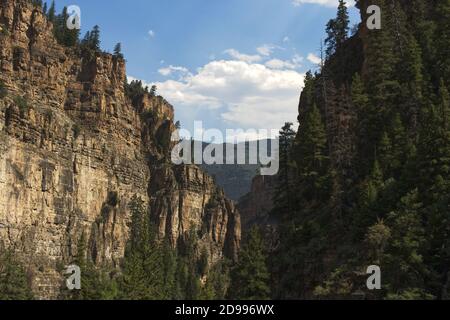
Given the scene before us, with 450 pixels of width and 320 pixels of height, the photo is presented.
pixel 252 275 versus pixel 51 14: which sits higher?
pixel 51 14

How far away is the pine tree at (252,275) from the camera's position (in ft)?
155

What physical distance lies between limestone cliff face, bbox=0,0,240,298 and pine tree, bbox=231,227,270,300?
223 feet

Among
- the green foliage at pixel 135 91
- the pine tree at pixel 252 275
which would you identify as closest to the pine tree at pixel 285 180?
the pine tree at pixel 252 275

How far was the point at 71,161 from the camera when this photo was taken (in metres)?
126

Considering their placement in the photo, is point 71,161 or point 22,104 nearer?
point 22,104

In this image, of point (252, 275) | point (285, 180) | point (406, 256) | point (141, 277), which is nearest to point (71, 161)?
point (141, 277)

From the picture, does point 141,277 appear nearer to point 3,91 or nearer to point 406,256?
point 406,256

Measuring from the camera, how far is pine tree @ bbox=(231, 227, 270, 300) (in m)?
47.3

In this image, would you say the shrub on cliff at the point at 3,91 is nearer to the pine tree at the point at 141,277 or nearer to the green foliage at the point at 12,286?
the green foliage at the point at 12,286

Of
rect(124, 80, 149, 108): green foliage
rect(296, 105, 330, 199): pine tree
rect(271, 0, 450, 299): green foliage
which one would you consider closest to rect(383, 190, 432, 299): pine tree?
rect(271, 0, 450, 299): green foliage

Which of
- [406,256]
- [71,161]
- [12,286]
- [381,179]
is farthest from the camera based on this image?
[71,161]

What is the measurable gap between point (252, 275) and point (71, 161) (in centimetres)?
8686

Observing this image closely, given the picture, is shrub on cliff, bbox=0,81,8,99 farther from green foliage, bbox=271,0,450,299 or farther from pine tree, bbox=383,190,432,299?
pine tree, bbox=383,190,432,299

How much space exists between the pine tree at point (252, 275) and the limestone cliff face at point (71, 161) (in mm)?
67980
